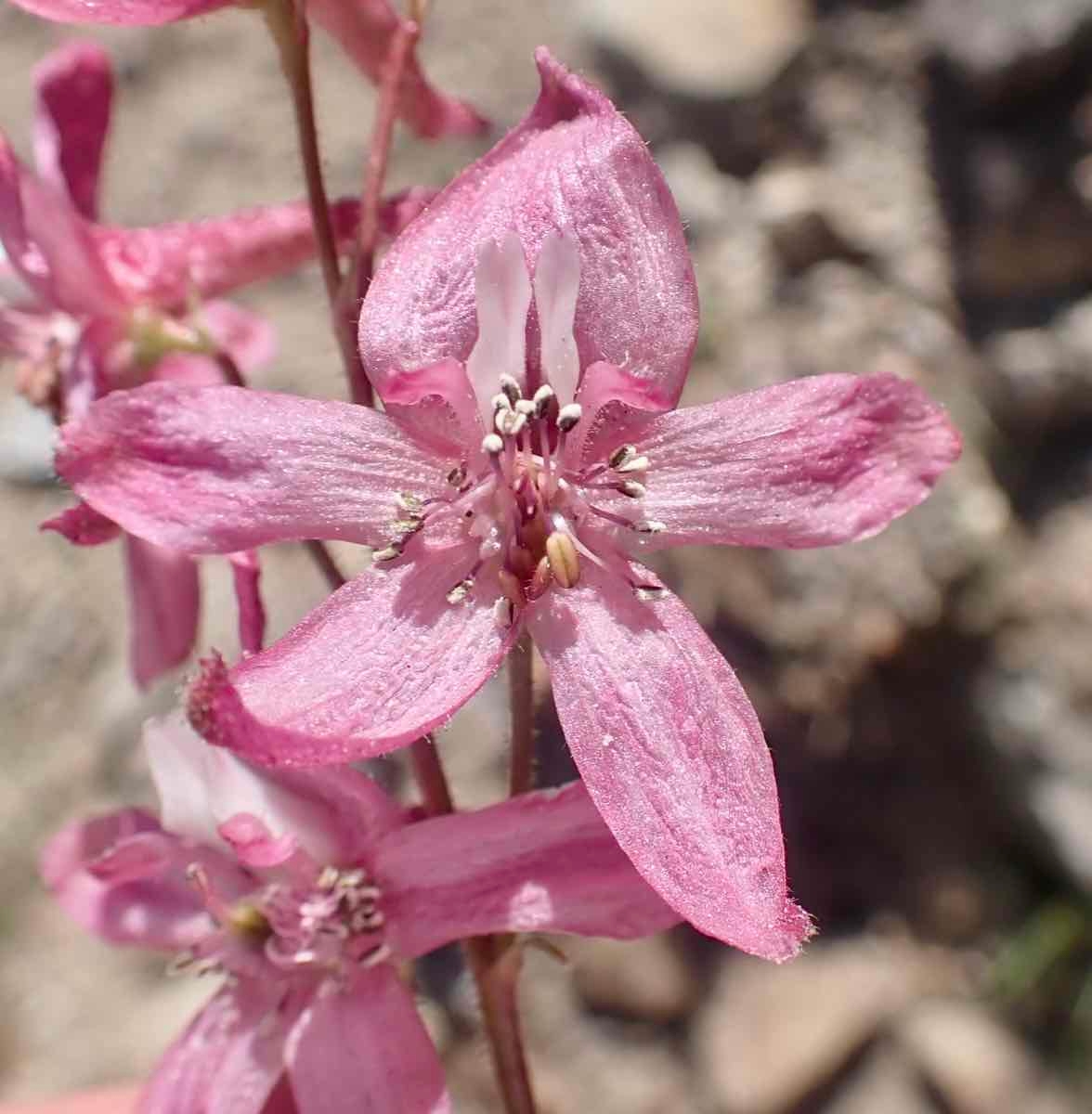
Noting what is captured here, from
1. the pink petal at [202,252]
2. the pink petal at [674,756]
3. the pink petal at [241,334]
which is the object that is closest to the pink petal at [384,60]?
the pink petal at [202,252]

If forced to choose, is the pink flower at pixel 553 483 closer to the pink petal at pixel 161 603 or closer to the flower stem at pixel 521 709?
the flower stem at pixel 521 709

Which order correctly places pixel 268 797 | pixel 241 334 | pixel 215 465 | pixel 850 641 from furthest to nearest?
pixel 850 641
pixel 241 334
pixel 268 797
pixel 215 465

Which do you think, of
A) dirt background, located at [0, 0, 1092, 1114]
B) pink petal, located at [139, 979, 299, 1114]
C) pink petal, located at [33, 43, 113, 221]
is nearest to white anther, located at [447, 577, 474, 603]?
pink petal, located at [139, 979, 299, 1114]

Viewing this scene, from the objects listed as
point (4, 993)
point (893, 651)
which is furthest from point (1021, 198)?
point (4, 993)

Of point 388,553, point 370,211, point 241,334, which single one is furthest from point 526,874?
point 241,334

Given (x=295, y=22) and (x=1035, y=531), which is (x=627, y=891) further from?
(x=1035, y=531)

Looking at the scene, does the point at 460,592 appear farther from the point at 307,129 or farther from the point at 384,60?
the point at 384,60
